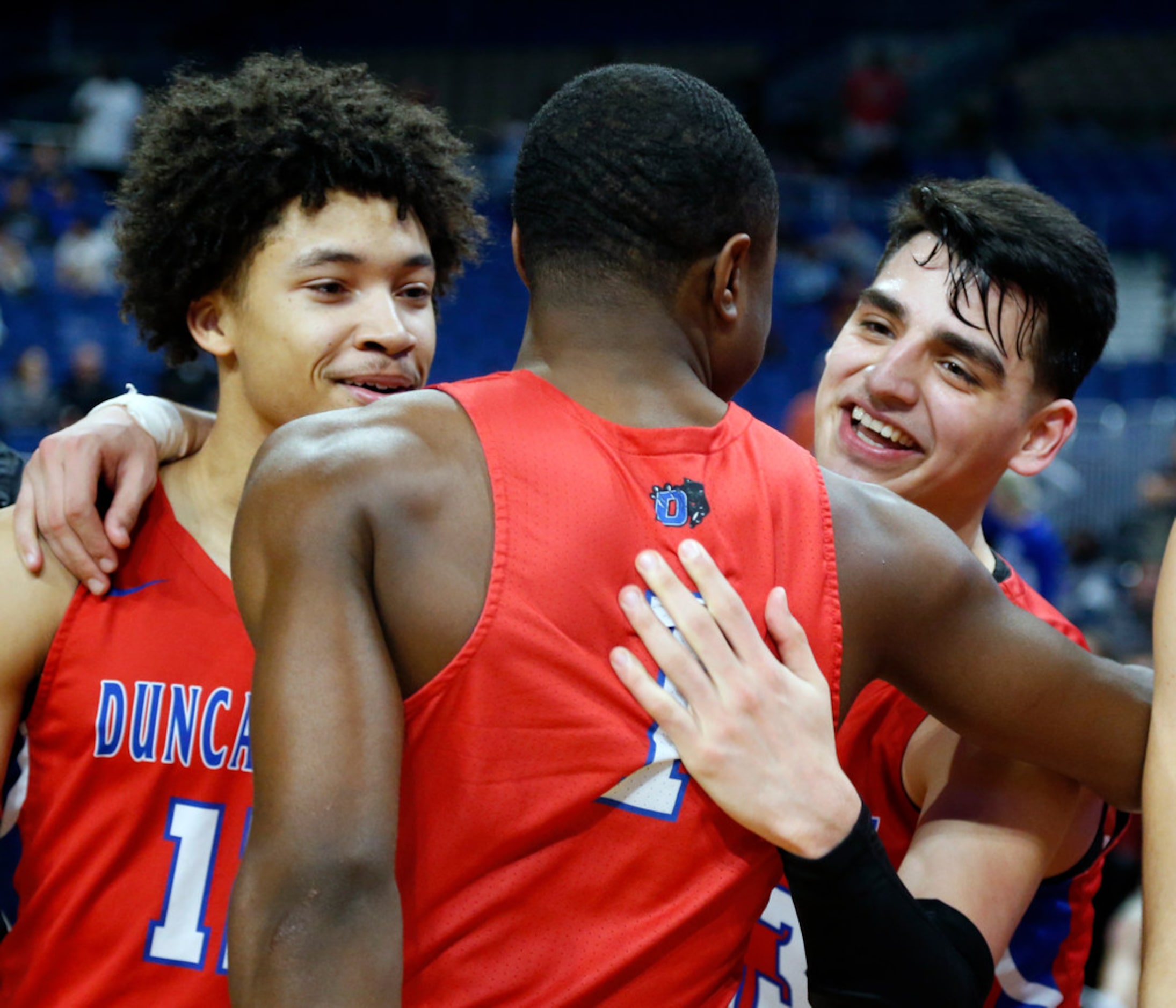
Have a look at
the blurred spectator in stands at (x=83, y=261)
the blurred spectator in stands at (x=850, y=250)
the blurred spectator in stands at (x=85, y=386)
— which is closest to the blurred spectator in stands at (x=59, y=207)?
the blurred spectator in stands at (x=83, y=261)

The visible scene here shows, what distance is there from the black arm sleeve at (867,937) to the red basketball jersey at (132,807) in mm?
939

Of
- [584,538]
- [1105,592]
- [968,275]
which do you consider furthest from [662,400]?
[1105,592]

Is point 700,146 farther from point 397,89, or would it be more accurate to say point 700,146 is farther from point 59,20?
point 59,20

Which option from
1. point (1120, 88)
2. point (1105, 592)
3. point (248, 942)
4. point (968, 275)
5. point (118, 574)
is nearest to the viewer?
point (248, 942)

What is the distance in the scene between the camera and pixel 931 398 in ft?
9.32

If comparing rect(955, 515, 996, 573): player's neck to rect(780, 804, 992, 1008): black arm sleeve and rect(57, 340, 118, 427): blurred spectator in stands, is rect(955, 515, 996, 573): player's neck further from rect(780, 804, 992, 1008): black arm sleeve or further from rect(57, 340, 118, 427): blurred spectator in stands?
rect(57, 340, 118, 427): blurred spectator in stands

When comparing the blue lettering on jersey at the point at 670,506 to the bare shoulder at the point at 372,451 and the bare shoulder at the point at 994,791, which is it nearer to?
the bare shoulder at the point at 372,451

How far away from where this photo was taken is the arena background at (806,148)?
9898 millimetres

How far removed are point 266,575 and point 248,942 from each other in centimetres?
42

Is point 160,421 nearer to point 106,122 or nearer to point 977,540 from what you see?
point 977,540

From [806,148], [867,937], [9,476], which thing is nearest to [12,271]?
[806,148]

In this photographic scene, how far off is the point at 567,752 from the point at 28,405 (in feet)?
29.5

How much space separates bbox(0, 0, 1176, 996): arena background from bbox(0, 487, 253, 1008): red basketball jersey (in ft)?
15.4

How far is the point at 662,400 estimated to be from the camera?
179cm
